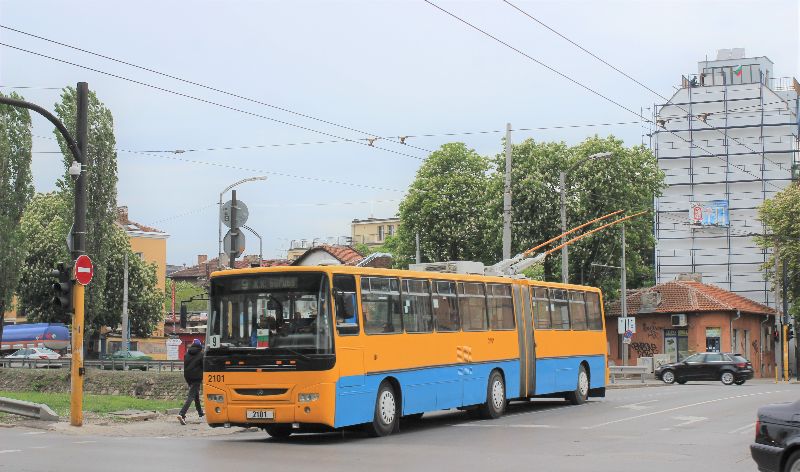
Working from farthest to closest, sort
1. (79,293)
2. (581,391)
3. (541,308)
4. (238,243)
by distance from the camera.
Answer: (581,391)
(541,308)
(238,243)
(79,293)

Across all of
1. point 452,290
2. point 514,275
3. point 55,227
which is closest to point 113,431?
point 452,290

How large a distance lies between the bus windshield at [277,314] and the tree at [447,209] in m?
49.1

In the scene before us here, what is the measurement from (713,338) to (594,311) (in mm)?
38279

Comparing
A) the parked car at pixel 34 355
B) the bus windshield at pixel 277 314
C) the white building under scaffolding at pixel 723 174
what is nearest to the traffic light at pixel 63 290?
the bus windshield at pixel 277 314

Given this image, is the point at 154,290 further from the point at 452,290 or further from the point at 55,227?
the point at 452,290

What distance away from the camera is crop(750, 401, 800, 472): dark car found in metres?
10.7

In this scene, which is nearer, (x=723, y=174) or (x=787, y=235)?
(x=787, y=235)

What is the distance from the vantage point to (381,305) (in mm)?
19609

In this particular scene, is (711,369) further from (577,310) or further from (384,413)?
(384,413)

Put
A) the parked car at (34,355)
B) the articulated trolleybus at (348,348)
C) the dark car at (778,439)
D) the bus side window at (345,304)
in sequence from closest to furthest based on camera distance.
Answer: the dark car at (778,439) → the articulated trolleybus at (348,348) → the bus side window at (345,304) → the parked car at (34,355)

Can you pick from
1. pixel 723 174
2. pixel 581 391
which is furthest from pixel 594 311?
pixel 723 174

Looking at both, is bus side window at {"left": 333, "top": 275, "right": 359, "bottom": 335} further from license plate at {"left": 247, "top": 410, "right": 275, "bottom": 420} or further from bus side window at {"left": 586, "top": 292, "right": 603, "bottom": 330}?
bus side window at {"left": 586, "top": 292, "right": 603, "bottom": 330}

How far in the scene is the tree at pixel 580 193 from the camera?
2405 inches

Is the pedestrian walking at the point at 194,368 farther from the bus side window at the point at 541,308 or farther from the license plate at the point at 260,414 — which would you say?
the bus side window at the point at 541,308
